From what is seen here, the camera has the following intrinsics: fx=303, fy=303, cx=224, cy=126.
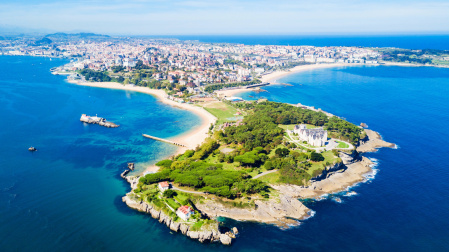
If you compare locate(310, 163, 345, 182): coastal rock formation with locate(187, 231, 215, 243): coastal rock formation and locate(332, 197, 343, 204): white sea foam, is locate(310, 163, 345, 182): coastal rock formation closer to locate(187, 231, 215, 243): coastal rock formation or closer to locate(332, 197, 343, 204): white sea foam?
locate(332, 197, 343, 204): white sea foam

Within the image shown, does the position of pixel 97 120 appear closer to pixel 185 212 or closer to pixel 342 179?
pixel 185 212

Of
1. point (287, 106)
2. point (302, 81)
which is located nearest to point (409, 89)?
point (302, 81)

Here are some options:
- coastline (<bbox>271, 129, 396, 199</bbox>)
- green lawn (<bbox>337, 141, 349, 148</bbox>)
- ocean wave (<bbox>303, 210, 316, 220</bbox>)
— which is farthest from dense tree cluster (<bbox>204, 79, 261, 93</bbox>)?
ocean wave (<bbox>303, 210, 316, 220</bbox>)

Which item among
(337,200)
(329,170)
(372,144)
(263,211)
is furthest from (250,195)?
(372,144)

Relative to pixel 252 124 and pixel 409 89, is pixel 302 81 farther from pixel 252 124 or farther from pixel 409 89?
pixel 252 124

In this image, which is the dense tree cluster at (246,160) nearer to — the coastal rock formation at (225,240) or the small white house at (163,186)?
the small white house at (163,186)
